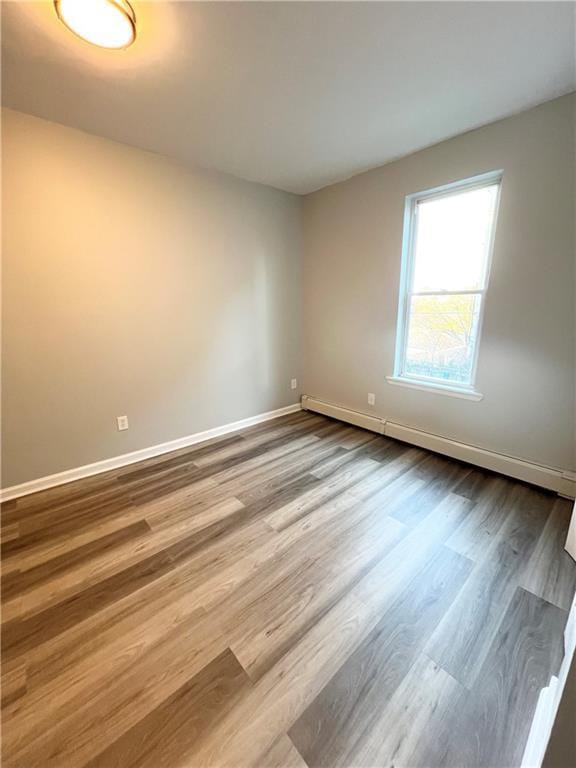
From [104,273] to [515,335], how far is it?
314 centimetres

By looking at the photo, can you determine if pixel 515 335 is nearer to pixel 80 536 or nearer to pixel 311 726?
pixel 311 726

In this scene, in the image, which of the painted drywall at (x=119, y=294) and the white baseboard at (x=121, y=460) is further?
the white baseboard at (x=121, y=460)

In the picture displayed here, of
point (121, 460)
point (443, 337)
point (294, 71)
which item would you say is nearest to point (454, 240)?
point (443, 337)

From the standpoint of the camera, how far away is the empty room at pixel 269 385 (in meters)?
1.04

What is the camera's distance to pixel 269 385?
3.58 metres

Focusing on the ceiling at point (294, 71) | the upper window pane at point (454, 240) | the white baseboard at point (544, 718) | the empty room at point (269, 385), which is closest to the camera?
the white baseboard at point (544, 718)

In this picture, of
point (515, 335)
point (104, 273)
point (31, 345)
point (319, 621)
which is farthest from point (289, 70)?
point (319, 621)

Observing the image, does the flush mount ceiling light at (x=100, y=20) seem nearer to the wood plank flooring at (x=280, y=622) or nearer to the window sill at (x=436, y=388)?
the wood plank flooring at (x=280, y=622)

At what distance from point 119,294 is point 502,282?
116 inches

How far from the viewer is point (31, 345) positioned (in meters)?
2.10

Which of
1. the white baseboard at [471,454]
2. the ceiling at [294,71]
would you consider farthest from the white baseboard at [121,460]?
the ceiling at [294,71]

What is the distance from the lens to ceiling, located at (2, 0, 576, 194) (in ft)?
4.34

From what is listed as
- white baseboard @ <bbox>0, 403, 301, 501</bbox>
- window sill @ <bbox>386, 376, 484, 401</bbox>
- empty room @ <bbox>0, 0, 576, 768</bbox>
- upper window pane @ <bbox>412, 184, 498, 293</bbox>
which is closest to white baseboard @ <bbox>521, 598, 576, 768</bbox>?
empty room @ <bbox>0, 0, 576, 768</bbox>

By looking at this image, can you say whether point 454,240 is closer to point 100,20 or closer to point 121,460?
point 100,20
